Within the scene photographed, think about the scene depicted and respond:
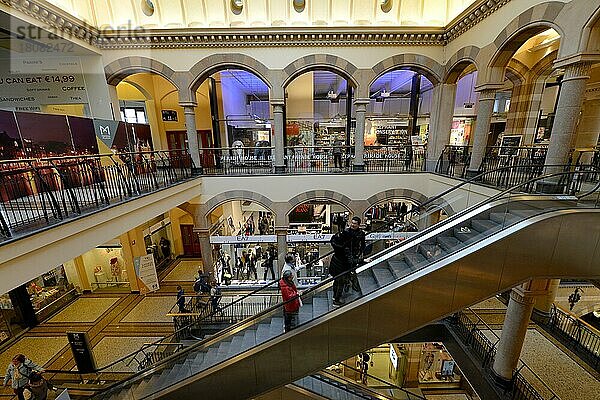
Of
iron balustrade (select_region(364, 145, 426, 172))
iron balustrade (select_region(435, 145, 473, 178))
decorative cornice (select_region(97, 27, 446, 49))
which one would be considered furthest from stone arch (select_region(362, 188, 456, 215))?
decorative cornice (select_region(97, 27, 446, 49))

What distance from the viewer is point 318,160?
11.0 meters

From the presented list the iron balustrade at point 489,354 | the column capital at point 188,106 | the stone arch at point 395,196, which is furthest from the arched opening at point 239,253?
the iron balustrade at point 489,354

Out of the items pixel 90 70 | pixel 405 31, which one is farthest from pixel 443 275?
pixel 90 70

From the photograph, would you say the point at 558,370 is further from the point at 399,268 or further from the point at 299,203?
the point at 299,203

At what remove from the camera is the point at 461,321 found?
29.2 ft

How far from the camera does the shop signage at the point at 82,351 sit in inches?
270

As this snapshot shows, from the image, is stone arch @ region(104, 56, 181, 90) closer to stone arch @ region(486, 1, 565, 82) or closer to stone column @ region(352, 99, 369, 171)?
stone column @ region(352, 99, 369, 171)

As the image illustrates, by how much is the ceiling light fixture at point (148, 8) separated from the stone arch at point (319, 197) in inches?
342

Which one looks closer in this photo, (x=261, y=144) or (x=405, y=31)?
(x=405, y=31)

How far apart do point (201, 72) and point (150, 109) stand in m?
5.60

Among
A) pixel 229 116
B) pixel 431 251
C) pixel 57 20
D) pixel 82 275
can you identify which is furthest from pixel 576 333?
pixel 57 20

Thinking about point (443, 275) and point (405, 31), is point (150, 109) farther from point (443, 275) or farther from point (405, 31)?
point (443, 275)

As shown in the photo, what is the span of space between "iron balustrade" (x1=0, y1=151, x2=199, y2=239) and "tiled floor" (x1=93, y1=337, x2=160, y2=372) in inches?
189

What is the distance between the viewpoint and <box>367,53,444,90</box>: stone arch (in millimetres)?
10148
